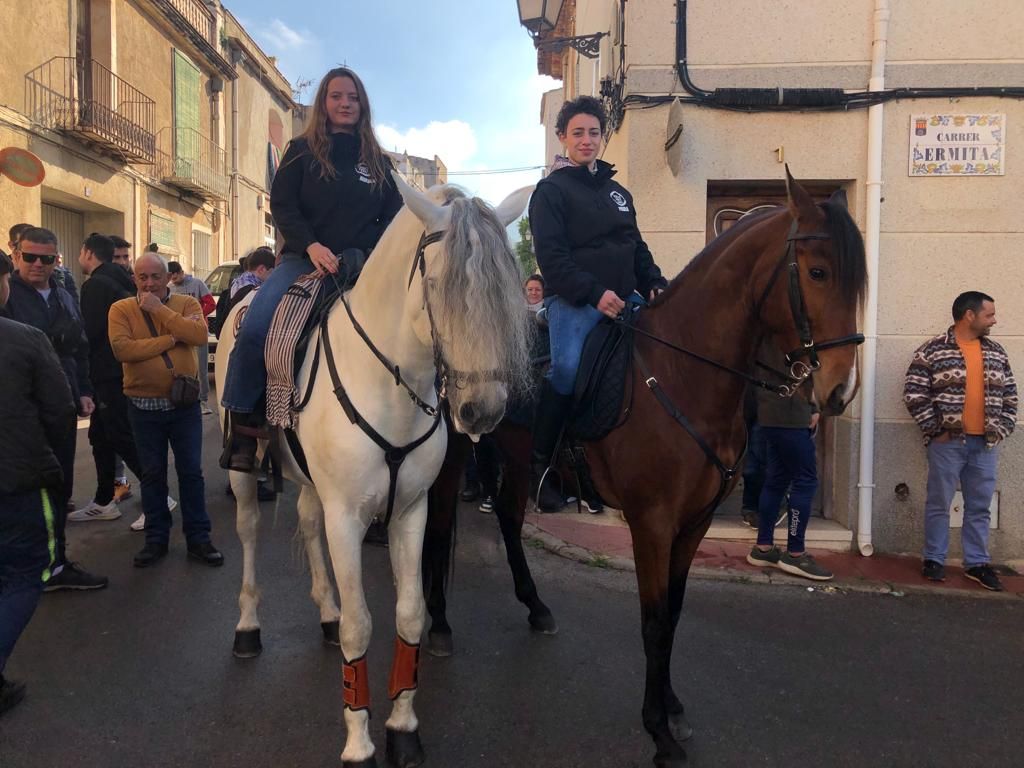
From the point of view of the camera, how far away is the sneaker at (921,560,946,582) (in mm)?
4758

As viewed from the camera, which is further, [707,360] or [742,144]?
[742,144]

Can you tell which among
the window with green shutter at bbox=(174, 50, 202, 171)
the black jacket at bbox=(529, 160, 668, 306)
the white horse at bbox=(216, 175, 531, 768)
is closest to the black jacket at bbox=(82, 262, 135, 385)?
the white horse at bbox=(216, 175, 531, 768)

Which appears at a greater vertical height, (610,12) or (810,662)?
(610,12)

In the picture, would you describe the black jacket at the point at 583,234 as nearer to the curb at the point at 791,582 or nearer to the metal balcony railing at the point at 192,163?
the curb at the point at 791,582

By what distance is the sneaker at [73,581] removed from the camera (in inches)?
163

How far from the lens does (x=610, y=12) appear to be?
21.7 ft

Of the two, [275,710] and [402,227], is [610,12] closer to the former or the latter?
[402,227]

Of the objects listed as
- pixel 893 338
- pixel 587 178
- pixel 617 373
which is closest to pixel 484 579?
pixel 617 373

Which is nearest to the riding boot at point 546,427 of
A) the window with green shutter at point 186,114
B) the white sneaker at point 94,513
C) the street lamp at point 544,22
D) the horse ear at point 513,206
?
the horse ear at point 513,206

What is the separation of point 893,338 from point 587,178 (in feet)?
10.8

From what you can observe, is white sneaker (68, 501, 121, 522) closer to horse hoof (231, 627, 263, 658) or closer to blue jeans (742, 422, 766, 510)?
horse hoof (231, 627, 263, 658)

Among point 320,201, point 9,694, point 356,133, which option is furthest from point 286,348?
point 9,694

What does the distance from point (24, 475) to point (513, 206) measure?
2370mm

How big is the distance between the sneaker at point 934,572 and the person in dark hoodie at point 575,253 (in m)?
3.24
